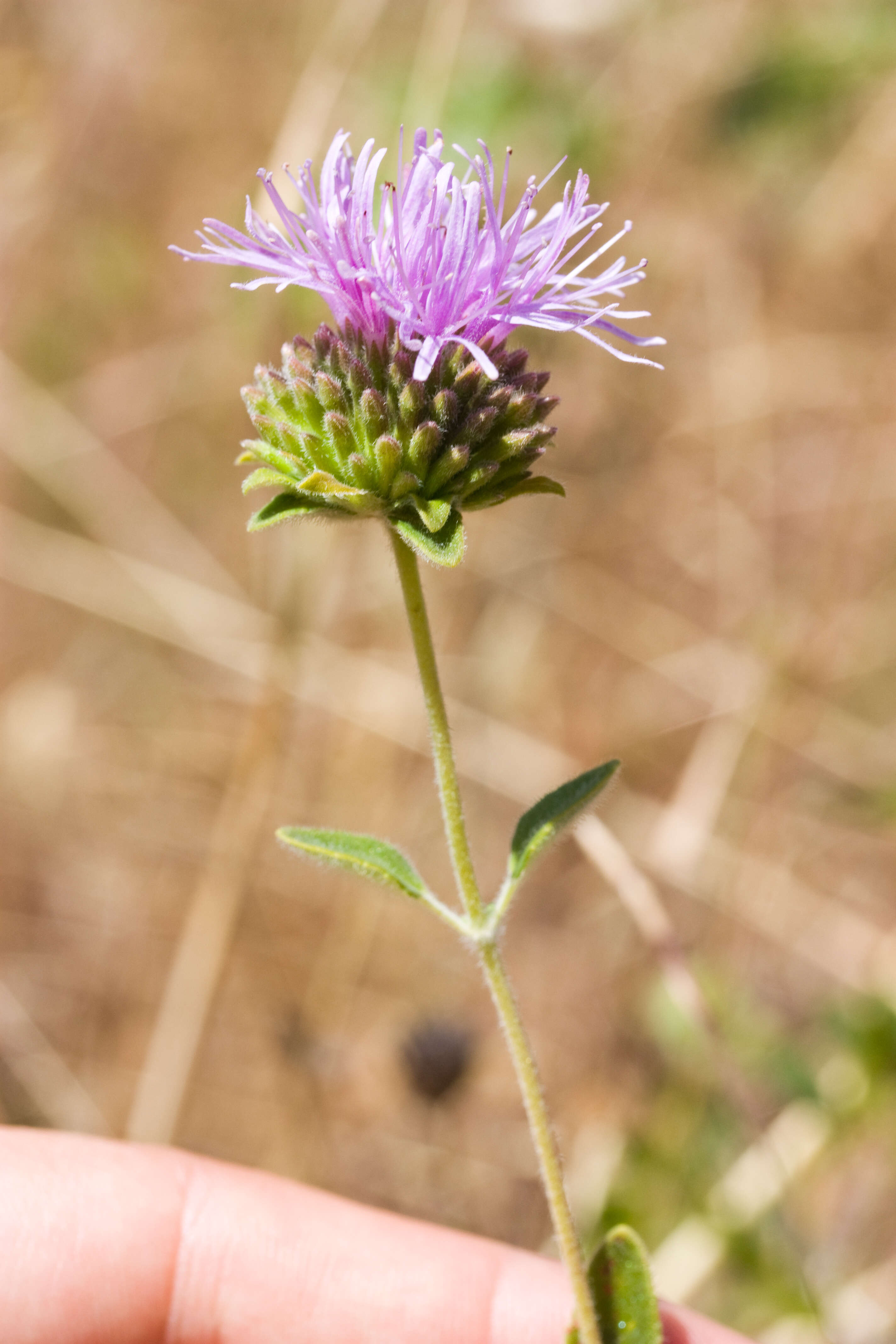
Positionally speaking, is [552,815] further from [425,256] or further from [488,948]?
[425,256]

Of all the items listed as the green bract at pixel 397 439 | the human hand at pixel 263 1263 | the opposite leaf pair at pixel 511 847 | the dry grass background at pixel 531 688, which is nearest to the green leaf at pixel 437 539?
the green bract at pixel 397 439

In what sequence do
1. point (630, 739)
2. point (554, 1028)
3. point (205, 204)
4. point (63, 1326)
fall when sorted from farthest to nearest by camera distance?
point (205, 204)
point (630, 739)
point (554, 1028)
point (63, 1326)

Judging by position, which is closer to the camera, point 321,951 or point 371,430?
point 371,430

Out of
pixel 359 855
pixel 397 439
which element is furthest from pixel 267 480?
pixel 359 855

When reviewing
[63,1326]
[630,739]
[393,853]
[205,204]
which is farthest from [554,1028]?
[205,204]

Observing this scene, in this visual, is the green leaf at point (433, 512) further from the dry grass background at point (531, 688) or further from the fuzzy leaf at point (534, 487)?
the dry grass background at point (531, 688)

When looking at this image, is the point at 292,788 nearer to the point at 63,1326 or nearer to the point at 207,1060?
the point at 207,1060

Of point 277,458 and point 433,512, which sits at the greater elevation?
point 277,458
